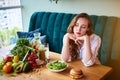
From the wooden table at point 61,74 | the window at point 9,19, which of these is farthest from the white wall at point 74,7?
the wooden table at point 61,74

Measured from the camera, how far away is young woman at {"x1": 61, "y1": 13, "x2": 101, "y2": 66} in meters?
1.73

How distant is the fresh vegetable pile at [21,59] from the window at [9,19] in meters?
1.80

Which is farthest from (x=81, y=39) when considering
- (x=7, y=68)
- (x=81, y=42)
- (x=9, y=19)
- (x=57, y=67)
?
(x=9, y=19)

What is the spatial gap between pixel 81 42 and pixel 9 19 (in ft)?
7.12

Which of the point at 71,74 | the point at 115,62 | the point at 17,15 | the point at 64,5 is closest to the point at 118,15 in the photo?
the point at 115,62

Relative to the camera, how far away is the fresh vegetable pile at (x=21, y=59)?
1639 millimetres

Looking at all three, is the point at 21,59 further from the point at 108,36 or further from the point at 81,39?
the point at 108,36

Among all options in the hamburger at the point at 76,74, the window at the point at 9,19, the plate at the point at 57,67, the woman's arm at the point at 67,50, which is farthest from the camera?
the window at the point at 9,19

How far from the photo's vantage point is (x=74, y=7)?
282 centimetres

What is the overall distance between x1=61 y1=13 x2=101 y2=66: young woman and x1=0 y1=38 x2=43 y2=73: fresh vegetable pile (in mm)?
298

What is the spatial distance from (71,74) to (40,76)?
0.86ft

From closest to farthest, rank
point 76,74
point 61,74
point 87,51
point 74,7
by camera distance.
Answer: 1. point 76,74
2. point 61,74
3. point 87,51
4. point 74,7

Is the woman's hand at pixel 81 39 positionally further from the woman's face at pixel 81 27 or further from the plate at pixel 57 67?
the plate at pixel 57 67

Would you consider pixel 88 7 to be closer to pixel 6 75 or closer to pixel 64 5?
pixel 64 5
